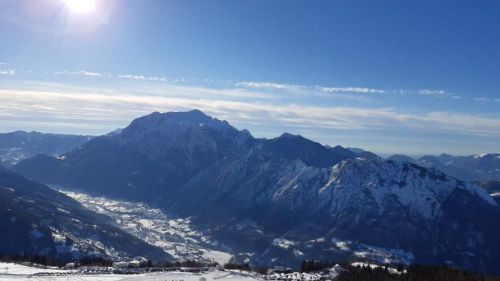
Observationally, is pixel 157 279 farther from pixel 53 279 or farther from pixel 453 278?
pixel 453 278

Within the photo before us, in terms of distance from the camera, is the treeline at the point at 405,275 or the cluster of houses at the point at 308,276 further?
the cluster of houses at the point at 308,276

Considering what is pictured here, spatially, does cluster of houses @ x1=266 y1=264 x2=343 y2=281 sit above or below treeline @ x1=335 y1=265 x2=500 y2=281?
below

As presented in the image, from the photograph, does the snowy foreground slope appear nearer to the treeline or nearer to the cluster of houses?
the cluster of houses

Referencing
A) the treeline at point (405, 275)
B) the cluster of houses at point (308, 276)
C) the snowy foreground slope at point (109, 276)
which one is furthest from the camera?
the cluster of houses at point (308, 276)

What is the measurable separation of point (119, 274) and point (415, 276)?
95122 millimetres

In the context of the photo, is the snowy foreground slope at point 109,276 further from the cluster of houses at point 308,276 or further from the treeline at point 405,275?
the treeline at point 405,275

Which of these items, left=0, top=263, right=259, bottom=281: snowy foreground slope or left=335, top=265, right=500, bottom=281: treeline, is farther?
left=335, top=265, right=500, bottom=281: treeline

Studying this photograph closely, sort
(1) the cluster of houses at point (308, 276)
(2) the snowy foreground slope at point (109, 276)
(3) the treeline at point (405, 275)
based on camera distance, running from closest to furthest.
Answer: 1. (2) the snowy foreground slope at point (109, 276)
2. (3) the treeline at point (405, 275)
3. (1) the cluster of houses at point (308, 276)

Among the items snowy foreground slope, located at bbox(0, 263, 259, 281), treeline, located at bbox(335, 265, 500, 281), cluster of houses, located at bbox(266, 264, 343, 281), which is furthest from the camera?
cluster of houses, located at bbox(266, 264, 343, 281)

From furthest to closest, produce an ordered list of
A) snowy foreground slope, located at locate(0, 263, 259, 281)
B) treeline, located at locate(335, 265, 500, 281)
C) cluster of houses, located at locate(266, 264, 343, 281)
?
cluster of houses, located at locate(266, 264, 343, 281)
treeline, located at locate(335, 265, 500, 281)
snowy foreground slope, located at locate(0, 263, 259, 281)

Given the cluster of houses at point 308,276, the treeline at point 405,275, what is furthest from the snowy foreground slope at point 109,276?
the treeline at point 405,275

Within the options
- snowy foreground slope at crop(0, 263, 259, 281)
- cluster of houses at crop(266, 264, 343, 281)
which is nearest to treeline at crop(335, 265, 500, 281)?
cluster of houses at crop(266, 264, 343, 281)

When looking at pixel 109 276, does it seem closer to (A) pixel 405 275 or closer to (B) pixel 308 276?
(B) pixel 308 276

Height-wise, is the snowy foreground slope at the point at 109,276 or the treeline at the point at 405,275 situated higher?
the treeline at the point at 405,275
